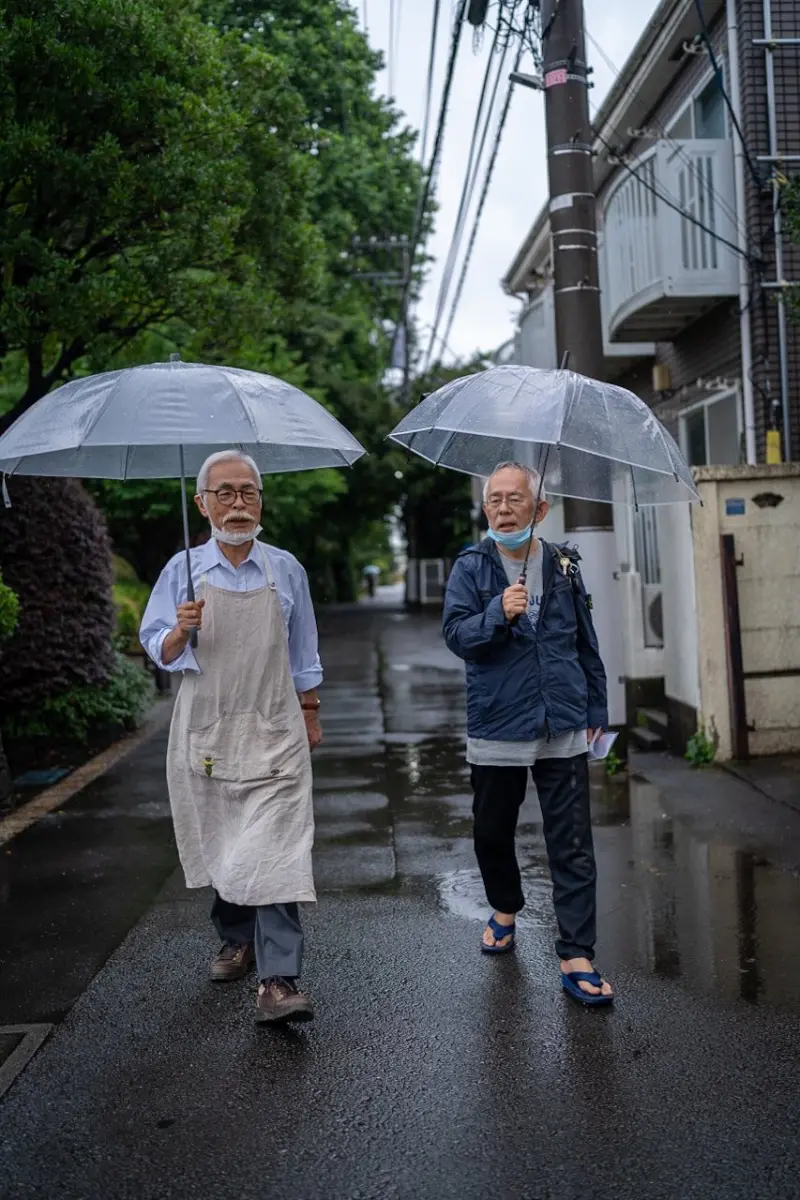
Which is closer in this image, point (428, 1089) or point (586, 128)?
point (428, 1089)

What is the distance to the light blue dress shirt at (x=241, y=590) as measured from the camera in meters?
4.45

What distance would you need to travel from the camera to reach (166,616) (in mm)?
4457

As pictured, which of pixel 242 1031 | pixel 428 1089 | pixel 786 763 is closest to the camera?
pixel 428 1089

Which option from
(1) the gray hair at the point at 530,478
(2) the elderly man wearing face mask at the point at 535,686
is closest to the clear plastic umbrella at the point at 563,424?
(1) the gray hair at the point at 530,478

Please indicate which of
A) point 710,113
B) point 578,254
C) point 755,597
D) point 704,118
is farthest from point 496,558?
point 704,118

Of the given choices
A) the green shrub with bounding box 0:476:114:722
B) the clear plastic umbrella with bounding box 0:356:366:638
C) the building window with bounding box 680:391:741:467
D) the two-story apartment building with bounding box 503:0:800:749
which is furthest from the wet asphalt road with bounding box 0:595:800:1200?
the building window with bounding box 680:391:741:467

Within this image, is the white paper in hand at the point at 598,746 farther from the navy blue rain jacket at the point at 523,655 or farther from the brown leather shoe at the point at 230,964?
the brown leather shoe at the point at 230,964

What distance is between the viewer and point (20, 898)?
6.13m

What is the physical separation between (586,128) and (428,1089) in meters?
6.73

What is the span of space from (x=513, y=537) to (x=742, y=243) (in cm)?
747

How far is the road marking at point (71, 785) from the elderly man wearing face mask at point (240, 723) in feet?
11.0

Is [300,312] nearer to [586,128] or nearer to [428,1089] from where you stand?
[586,128]

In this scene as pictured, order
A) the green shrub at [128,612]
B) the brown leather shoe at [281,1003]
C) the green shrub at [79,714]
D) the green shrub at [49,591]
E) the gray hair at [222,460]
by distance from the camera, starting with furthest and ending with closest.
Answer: the green shrub at [128,612] < the green shrub at [79,714] < the green shrub at [49,591] < the gray hair at [222,460] < the brown leather shoe at [281,1003]

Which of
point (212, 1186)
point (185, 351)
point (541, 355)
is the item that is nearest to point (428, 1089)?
point (212, 1186)
